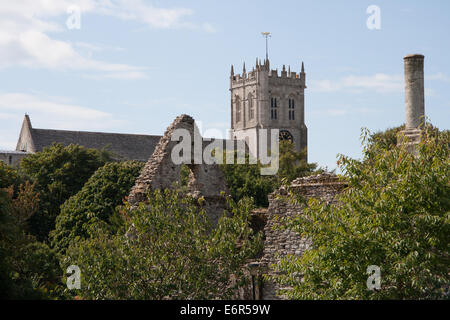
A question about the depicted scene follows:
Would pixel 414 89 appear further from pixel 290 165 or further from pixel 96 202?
pixel 290 165

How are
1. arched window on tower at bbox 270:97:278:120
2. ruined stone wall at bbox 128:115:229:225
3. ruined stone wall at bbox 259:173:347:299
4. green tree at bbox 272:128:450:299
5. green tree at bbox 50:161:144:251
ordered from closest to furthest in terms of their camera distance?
green tree at bbox 272:128:450:299 → ruined stone wall at bbox 259:173:347:299 → ruined stone wall at bbox 128:115:229:225 → green tree at bbox 50:161:144:251 → arched window on tower at bbox 270:97:278:120

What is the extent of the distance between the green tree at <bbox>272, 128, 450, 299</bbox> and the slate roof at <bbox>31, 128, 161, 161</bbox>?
74.1m

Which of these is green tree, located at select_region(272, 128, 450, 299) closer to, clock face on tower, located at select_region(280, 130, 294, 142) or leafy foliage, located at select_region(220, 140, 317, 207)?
leafy foliage, located at select_region(220, 140, 317, 207)

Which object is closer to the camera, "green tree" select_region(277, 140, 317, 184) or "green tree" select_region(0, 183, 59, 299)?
"green tree" select_region(0, 183, 59, 299)

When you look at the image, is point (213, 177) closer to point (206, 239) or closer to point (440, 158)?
point (206, 239)

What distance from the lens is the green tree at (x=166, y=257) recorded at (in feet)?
57.5

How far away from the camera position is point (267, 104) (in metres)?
139

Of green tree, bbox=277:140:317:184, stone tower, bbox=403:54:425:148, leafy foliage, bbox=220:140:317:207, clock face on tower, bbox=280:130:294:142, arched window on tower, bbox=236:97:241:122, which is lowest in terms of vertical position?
leafy foliage, bbox=220:140:317:207

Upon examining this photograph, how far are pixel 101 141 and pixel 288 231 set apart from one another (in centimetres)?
7489

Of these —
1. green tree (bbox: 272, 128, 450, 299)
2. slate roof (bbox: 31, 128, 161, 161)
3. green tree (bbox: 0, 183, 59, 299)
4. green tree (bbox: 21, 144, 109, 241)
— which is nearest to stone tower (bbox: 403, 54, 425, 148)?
green tree (bbox: 272, 128, 450, 299)

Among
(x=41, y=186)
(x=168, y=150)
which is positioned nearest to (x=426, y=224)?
(x=168, y=150)

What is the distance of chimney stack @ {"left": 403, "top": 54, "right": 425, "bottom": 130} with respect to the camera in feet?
83.6

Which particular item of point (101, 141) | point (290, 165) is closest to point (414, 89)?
point (290, 165)

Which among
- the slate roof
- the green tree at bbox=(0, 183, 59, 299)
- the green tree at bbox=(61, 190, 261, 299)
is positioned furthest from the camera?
the slate roof
